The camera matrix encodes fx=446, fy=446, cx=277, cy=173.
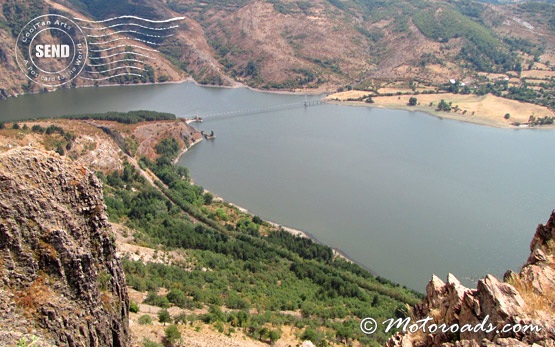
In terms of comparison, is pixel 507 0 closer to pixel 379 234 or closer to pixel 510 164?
pixel 510 164

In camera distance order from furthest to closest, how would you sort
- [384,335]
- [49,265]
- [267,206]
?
[267,206], [384,335], [49,265]

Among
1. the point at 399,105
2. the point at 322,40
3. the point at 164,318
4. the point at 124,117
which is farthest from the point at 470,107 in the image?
the point at 164,318

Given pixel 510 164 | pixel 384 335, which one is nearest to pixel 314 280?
pixel 384 335

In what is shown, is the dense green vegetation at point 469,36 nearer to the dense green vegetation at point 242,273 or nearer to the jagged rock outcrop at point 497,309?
the dense green vegetation at point 242,273

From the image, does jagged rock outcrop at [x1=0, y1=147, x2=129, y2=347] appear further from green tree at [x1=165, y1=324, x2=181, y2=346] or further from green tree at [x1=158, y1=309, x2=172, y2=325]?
green tree at [x1=158, y1=309, x2=172, y2=325]

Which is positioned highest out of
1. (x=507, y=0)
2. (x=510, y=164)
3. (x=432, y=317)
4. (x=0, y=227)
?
(x=507, y=0)

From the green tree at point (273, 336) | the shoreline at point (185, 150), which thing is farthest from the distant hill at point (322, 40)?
the green tree at point (273, 336)

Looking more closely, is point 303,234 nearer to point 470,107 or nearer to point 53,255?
point 53,255
